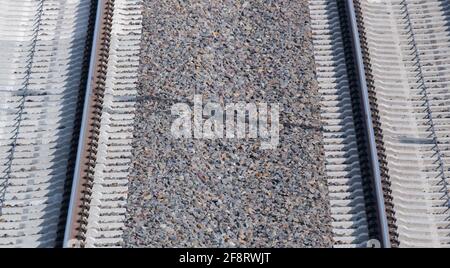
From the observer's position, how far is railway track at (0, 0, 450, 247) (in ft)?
32.4

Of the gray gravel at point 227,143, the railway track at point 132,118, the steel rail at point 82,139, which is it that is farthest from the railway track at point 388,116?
the steel rail at point 82,139

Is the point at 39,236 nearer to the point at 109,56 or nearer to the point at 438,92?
the point at 109,56

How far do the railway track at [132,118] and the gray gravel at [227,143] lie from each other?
0.23m

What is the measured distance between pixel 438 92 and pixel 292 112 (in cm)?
236

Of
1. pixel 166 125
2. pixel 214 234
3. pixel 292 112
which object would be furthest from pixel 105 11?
pixel 214 234

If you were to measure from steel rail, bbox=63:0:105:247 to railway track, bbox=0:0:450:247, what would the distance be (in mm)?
20

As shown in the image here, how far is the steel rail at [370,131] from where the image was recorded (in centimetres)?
946

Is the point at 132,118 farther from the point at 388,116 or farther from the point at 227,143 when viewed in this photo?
the point at 388,116

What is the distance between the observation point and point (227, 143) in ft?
35.2

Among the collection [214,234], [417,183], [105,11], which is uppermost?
[105,11]

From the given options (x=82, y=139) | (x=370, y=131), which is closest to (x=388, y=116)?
(x=370, y=131)

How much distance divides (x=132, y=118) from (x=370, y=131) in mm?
3525

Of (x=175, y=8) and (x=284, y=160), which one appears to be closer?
(x=284, y=160)

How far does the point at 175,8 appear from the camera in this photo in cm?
1259
